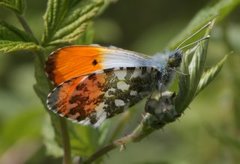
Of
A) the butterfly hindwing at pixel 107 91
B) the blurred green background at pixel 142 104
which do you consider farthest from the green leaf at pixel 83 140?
the butterfly hindwing at pixel 107 91

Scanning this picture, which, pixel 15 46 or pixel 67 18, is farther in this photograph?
pixel 67 18

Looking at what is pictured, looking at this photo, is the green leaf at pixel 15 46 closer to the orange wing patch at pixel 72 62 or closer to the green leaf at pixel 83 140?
the orange wing patch at pixel 72 62

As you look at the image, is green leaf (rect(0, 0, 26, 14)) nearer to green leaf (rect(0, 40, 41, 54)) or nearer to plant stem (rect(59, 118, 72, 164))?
green leaf (rect(0, 40, 41, 54))

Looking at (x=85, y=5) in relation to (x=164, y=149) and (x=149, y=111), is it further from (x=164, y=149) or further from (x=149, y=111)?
(x=164, y=149)

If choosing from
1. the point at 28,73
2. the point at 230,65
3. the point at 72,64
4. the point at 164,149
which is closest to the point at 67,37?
the point at 72,64

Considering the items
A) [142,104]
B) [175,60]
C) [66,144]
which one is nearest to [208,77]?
[175,60]

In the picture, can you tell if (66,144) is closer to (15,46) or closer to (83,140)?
(15,46)

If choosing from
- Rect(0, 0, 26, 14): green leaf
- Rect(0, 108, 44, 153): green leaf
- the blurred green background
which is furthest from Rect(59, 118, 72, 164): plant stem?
Rect(0, 108, 44, 153): green leaf

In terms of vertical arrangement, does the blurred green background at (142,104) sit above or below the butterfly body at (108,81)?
below
